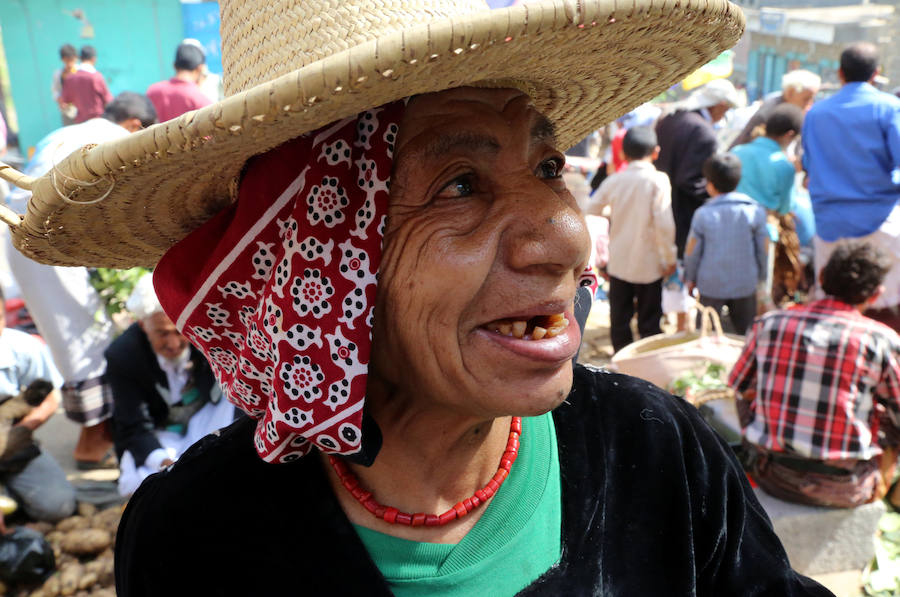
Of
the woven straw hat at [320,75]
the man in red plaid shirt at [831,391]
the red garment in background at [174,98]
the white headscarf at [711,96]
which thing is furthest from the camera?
the white headscarf at [711,96]

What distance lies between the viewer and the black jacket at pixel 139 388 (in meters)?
3.98

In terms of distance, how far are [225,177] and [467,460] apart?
27.1 inches

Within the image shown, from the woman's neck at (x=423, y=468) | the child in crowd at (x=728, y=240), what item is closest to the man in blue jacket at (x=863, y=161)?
the child in crowd at (x=728, y=240)

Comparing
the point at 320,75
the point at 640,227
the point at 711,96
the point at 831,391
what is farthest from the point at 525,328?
the point at 711,96

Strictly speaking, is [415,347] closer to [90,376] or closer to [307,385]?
[307,385]

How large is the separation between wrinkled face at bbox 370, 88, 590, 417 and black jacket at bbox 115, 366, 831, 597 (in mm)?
336

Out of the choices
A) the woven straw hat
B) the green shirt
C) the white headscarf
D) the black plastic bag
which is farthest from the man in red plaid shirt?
the white headscarf

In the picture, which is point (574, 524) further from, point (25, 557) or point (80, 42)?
point (80, 42)

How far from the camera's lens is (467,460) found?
1479 millimetres

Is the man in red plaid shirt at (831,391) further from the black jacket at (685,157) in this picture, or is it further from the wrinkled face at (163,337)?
the black jacket at (685,157)

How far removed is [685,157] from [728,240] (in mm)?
1641

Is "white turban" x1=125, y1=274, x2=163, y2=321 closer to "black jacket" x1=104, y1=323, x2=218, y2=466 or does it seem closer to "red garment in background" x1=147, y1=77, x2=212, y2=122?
"black jacket" x1=104, y1=323, x2=218, y2=466

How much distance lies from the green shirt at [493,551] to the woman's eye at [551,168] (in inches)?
22.0

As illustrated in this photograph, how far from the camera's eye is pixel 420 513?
4.74ft
